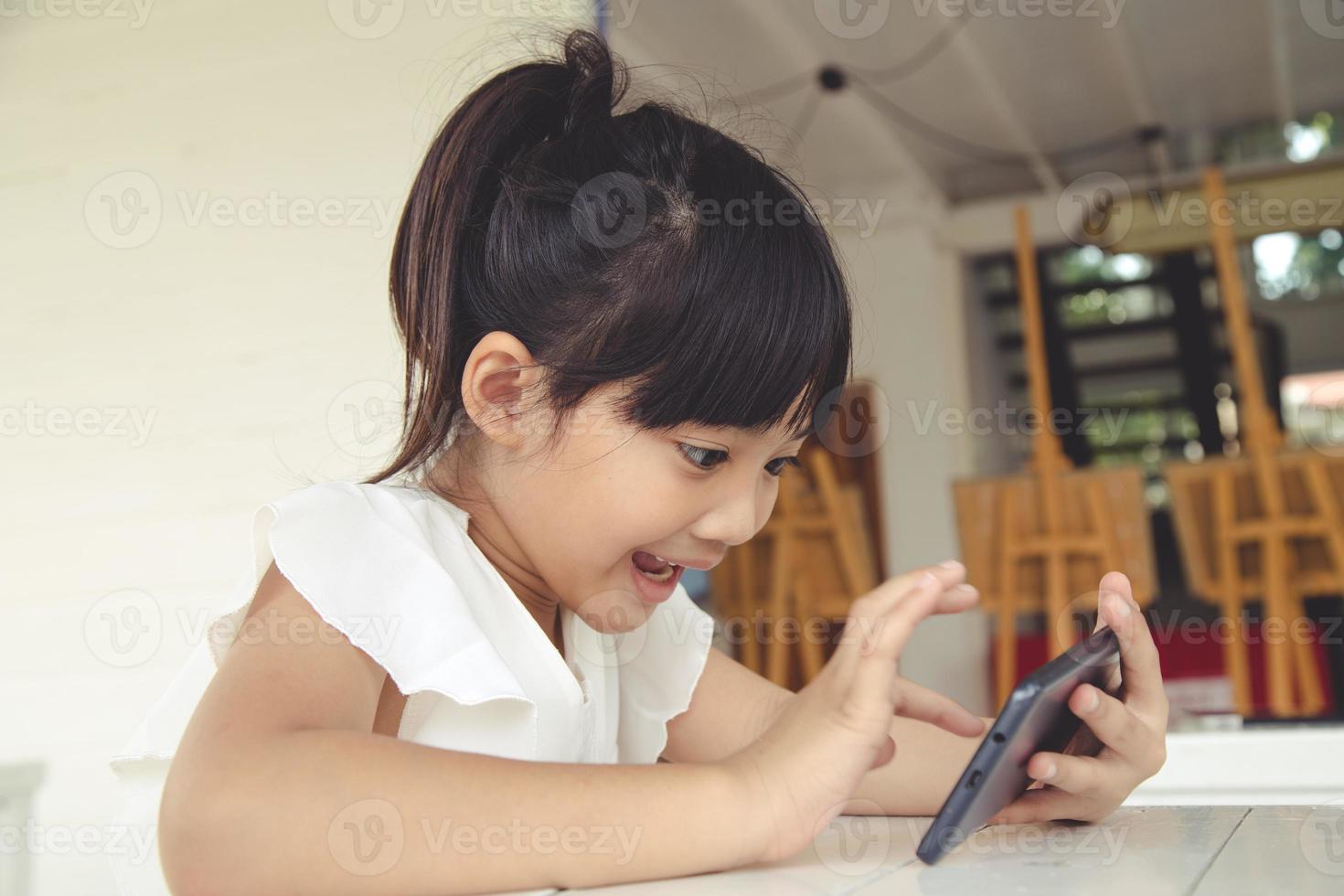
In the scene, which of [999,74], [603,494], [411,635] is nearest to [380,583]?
[411,635]

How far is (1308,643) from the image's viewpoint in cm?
337

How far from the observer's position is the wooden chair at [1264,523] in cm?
333

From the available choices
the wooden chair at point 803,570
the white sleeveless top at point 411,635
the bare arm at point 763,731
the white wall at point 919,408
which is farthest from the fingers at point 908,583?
the white wall at point 919,408

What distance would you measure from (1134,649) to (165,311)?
6.55 ft

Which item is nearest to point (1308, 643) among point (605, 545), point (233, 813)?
point (605, 545)

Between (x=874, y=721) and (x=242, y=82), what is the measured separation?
6.72 feet

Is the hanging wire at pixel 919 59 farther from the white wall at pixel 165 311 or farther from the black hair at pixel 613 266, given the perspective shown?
the black hair at pixel 613 266

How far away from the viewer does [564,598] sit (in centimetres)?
87

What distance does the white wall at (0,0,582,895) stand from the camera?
2105 millimetres

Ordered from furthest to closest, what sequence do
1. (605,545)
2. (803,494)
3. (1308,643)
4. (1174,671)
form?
1. (1174,671)
2. (803,494)
3. (1308,643)
4. (605,545)

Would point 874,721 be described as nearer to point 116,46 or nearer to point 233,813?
point 233,813

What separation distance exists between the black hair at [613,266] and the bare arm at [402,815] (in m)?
0.27

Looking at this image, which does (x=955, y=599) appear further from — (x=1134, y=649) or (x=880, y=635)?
(x=1134, y=649)

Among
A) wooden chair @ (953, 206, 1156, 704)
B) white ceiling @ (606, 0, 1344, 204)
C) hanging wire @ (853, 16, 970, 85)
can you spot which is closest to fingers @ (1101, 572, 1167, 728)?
white ceiling @ (606, 0, 1344, 204)
